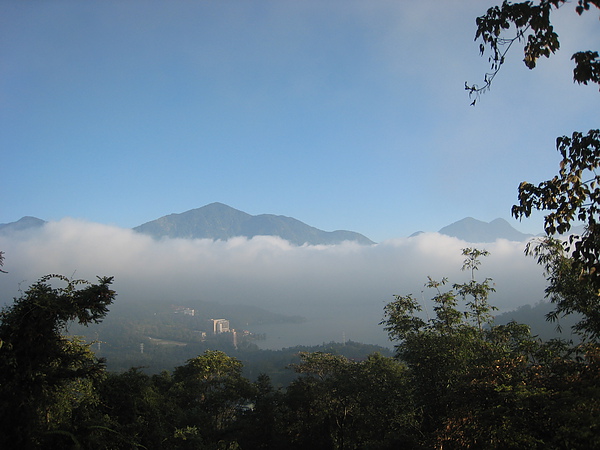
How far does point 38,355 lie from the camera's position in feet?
21.6


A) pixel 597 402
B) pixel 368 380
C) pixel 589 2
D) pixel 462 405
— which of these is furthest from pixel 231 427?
pixel 589 2

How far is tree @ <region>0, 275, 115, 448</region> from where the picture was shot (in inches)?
235

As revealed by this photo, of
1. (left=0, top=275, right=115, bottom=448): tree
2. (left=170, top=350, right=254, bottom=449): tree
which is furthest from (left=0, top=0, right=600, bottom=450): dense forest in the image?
(left=170, top=350, right=254, bottom=449): tree

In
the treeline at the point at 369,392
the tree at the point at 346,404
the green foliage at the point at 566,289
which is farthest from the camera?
the tree at the point at 346,404

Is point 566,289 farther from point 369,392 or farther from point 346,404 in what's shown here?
point 346,404

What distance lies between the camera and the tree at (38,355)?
5961 millimetres

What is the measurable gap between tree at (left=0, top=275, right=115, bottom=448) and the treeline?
0.07 feet

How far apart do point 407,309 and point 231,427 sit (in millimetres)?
12369

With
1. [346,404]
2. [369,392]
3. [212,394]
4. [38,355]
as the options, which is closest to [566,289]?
[369,392]

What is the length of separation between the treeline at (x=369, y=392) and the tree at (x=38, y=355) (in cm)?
2

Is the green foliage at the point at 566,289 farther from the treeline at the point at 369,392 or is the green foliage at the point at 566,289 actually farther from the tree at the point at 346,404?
the tree at the point at 346,404

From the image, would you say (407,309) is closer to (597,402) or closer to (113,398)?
(597,402)

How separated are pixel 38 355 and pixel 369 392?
1168 centimetres

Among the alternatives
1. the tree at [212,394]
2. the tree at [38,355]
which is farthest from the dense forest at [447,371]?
the tree at [212,394]
